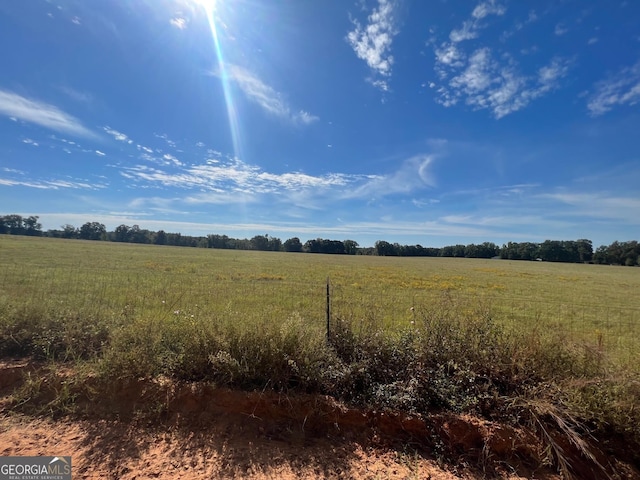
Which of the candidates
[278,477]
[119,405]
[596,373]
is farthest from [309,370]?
[596,373]

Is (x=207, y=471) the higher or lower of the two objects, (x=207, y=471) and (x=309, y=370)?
the lower

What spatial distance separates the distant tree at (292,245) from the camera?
388 ft

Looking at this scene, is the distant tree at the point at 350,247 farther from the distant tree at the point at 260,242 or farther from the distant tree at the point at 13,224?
the distant tree at the point at 13,224

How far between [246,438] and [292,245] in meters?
115

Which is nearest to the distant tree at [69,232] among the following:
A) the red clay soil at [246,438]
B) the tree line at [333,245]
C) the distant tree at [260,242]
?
the tree line at [333,245]

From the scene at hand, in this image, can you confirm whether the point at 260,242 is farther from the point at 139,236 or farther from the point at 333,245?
the point at 139,236

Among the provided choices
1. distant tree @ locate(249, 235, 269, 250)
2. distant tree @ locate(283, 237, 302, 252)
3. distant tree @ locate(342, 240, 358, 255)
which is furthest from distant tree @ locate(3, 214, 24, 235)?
A: distant tree @ locate(342, 240, 358, 255)

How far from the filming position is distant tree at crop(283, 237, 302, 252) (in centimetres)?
11831

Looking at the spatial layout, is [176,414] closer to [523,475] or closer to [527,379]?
[523,475]

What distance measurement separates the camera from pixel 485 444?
3.36 meters

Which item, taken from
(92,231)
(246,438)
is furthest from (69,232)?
(246,438)

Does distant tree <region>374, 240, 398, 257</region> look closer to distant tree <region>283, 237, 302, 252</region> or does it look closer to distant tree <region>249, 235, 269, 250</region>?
distant tree <region>283, 237, 302, 252</region>

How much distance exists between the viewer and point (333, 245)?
11831 cm

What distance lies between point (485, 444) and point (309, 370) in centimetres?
215
